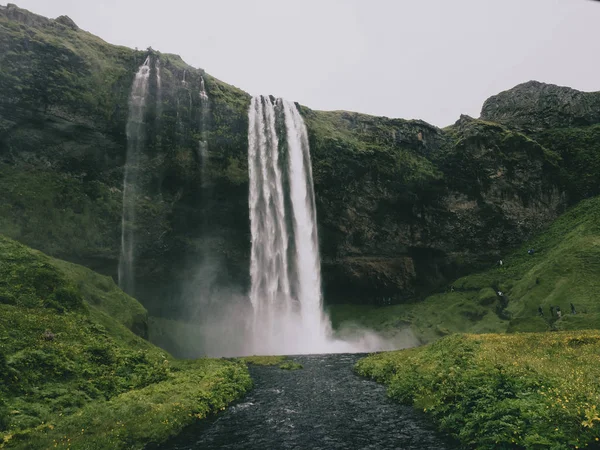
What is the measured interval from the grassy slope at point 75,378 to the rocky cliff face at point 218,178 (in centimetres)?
2091

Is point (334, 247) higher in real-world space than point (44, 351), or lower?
higher

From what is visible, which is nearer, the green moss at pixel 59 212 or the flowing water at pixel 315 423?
the flowing water at pixel 315 423

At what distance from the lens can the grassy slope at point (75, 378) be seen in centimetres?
1416

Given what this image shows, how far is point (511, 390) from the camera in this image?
1481 centimetres

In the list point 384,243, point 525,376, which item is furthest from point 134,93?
point 525,376

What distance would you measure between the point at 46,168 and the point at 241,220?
26.2 m

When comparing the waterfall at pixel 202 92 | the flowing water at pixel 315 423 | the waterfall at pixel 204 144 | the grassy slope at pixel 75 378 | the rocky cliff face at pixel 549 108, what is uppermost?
the rocky cliff face at pixel 549 108

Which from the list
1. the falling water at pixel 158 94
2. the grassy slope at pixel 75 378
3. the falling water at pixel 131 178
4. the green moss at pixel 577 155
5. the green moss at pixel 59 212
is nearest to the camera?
the grassy slope at pixel 75 378

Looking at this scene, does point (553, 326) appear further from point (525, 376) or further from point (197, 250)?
point (197, 250)

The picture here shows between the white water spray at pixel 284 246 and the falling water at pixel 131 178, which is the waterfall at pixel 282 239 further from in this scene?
the falling water at pixel 131 178

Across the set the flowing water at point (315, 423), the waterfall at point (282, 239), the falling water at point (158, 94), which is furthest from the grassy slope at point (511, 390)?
the falling water at point (158, 94)

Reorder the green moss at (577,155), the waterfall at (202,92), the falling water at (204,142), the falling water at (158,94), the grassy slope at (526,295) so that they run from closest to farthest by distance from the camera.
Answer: the grassy slope at (526,295) < the falling water at (158,94) < the falling water at (204,142) < the waterfall at (202,92) < the green moss at (577,155)

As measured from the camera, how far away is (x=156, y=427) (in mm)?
15086

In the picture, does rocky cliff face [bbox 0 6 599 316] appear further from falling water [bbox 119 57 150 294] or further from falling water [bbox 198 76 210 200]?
falling water [bbox 119 57 150 294]
